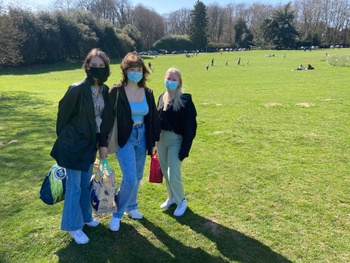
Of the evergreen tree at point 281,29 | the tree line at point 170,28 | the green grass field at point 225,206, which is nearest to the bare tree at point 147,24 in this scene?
the tree line at point 170,28

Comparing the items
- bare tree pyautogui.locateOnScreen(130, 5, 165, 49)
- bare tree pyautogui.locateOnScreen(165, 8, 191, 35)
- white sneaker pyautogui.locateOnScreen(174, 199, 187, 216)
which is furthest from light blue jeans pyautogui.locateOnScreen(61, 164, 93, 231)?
bare tree pyautogui.locateOnScreen(165, 8, 191, 35)

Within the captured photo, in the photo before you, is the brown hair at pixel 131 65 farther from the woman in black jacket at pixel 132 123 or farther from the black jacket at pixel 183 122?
the black jacket at pixel 183 122

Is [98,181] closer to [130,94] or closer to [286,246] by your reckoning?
[130,94]

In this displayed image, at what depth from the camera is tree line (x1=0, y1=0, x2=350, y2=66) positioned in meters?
45.0

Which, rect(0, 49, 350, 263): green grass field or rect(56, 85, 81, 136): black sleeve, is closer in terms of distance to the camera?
rect(56, 85, 81, 136): black sleeve

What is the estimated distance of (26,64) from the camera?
41219mm

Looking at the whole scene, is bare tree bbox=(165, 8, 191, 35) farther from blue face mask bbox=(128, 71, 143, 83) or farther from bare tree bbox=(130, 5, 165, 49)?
blue face mask bbox=(128, 71, 143, 83)

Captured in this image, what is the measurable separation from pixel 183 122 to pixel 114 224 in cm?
158

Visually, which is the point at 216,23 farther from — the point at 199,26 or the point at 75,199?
the point at 75,199

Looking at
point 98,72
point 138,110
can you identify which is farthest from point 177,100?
point 98,72

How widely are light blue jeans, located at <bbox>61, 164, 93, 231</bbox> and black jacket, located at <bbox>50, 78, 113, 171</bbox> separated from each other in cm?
19

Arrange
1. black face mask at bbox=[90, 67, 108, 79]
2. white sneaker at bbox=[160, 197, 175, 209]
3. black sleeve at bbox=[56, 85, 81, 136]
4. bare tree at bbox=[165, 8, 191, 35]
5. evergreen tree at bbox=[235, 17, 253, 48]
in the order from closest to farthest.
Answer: black sleeve at bbox=[56, 85, 81, 136], black face mask at bbox=[90, 67, 108, 79], white sneaker at bbox=[160, 197, 175, 209], evergreen tree at bbox=[235, 17, 253, 48], bare tree at bbox=[165, 8, 191, 35]

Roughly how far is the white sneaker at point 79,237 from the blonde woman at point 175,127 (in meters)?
1.26

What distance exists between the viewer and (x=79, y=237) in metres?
3.51
